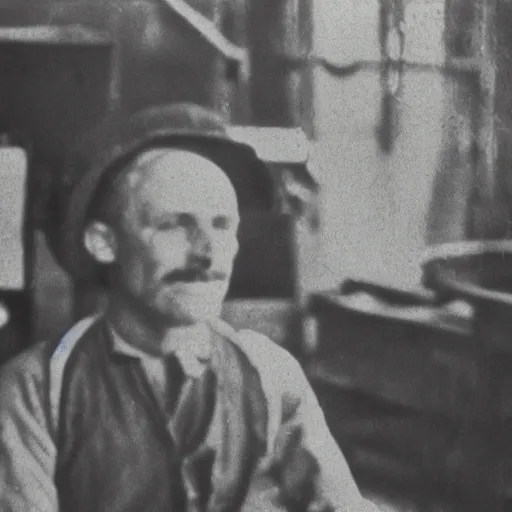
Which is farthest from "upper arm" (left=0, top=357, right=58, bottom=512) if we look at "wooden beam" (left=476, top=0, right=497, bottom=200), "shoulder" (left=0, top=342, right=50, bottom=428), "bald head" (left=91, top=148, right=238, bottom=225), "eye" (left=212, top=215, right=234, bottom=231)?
"wooden beam" (left=476, top=0, right=497, bottom=200)

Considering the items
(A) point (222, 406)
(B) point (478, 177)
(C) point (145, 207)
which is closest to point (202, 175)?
(C) point (145, 207)

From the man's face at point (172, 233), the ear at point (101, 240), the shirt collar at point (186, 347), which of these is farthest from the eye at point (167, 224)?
the shirt collar at point (186, 347)

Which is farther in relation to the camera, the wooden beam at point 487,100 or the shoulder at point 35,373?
the wooden beam at point 487,100

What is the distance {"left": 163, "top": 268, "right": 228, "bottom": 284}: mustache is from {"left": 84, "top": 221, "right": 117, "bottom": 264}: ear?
0.45 feet

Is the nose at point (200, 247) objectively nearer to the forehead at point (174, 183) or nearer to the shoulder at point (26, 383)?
the forehead at point (174, 183)

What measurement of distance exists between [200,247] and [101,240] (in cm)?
22

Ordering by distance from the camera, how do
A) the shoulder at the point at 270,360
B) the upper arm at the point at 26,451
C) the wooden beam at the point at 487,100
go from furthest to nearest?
the wooden beam at the point at 487,100 < the shoulder at the point at 270,360 < the upper arm at the point at 26,451

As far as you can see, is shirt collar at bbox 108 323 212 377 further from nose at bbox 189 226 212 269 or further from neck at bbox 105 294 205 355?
nose at bbox 189 226 212 269

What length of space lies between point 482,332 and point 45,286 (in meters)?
1.01

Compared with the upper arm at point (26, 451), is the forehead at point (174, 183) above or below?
above

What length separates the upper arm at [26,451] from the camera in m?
2.11

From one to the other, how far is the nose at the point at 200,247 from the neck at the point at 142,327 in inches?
5.8

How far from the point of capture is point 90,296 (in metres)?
2.20

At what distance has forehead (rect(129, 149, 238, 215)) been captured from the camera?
2.15 meters
